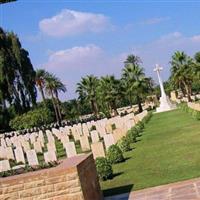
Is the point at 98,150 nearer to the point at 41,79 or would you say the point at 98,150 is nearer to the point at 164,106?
the point at 164,106

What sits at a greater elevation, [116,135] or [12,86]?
[12,86]

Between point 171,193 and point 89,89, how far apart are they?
69.3 meters

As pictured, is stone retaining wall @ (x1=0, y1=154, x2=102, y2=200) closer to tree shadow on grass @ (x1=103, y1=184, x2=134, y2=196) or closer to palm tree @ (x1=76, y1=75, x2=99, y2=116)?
tree shadow on grass @ (x1=103, y1=184, x2=134, y2=196)

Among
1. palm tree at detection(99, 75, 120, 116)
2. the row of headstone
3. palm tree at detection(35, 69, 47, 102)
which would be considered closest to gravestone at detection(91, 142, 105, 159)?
the row of headstone

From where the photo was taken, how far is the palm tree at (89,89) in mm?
→ 77812

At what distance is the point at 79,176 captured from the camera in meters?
9.12

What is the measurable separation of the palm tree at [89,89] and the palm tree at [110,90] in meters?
4.50

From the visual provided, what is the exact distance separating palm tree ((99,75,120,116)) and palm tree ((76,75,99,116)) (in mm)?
4499

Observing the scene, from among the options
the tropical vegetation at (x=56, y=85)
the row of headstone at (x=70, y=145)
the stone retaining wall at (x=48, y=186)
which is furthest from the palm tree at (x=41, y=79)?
the stone retaining wall at (x=48, y=186)

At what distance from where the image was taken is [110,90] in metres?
71.8

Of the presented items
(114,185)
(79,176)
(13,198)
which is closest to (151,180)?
(114,185)

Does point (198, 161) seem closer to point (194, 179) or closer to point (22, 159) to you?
point (194, 179)

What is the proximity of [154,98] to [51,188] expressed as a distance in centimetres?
8867

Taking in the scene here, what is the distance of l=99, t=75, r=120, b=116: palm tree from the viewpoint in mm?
71188
